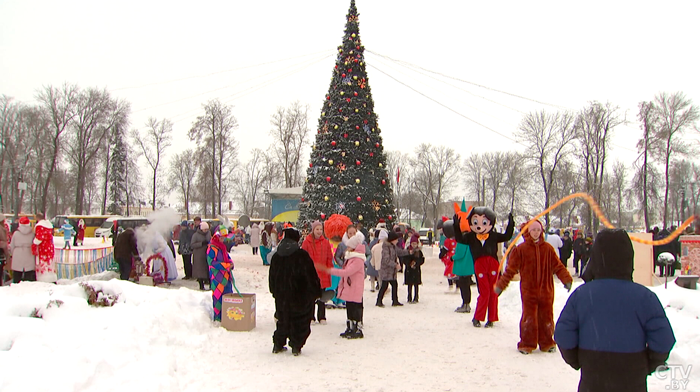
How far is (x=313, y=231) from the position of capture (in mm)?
8555

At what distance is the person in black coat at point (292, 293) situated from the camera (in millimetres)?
6602

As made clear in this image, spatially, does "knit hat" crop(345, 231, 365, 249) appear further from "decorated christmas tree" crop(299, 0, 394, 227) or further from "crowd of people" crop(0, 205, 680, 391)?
"decorated christmas tree" crop(299, 0, 394, 227)

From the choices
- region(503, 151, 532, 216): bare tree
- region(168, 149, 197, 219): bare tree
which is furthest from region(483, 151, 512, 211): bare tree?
region(168, 149, 197, 219): bare tree

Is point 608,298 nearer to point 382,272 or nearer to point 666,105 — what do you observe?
point 382,272

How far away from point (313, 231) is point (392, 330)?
2075 millimetres

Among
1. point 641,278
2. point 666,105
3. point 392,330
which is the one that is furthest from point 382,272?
point 666,105

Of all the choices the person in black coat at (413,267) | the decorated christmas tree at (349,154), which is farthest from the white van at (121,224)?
the person in black coat at (413,267)

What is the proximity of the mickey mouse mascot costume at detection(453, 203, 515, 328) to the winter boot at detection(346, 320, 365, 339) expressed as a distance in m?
2.15

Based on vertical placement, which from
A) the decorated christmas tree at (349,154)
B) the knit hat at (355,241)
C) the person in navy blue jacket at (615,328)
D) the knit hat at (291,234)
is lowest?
the person in navy blue jacket at (615,328)

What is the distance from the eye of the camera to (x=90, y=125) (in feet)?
147

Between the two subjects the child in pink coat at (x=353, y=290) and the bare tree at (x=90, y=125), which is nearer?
the child in pink coat at (x=353, y=290)

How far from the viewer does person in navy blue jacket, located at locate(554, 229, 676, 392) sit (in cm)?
324

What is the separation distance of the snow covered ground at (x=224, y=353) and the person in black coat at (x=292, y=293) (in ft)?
0.86

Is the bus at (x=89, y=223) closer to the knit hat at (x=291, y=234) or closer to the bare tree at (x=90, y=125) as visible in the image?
the bare tree at (x=90, y=125)
